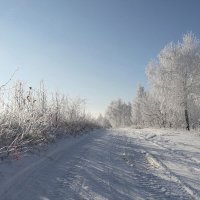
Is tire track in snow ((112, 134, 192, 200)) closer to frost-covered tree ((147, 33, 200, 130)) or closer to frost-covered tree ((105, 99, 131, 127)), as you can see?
frost-covered tree ((147, 33, 200, 130))

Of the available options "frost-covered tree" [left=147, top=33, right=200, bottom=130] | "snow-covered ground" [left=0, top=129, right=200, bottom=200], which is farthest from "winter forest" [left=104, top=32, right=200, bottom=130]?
"snow-covered ground" [left=0, top=129, right=200, bottom=200]

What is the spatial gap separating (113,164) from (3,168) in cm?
360

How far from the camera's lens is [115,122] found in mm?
122438

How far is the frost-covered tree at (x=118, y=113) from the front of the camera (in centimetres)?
12331

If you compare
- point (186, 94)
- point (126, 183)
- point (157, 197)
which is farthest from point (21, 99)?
point (186, 94)

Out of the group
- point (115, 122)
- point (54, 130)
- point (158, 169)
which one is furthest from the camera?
point (115, 122)

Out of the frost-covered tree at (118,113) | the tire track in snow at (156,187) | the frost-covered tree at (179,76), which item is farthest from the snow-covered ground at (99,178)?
the frost-covered tree at (118,113)

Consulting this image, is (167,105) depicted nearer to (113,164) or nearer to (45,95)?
(45,95)

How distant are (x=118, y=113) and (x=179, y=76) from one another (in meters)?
91.1

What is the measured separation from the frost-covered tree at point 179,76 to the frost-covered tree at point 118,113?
8450cm

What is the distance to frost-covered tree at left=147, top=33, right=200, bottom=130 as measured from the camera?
115ft

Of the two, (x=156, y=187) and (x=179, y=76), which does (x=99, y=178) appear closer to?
(x=156, y=187)

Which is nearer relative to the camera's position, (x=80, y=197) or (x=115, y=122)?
(x=80, y=197)

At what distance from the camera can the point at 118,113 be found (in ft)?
414
